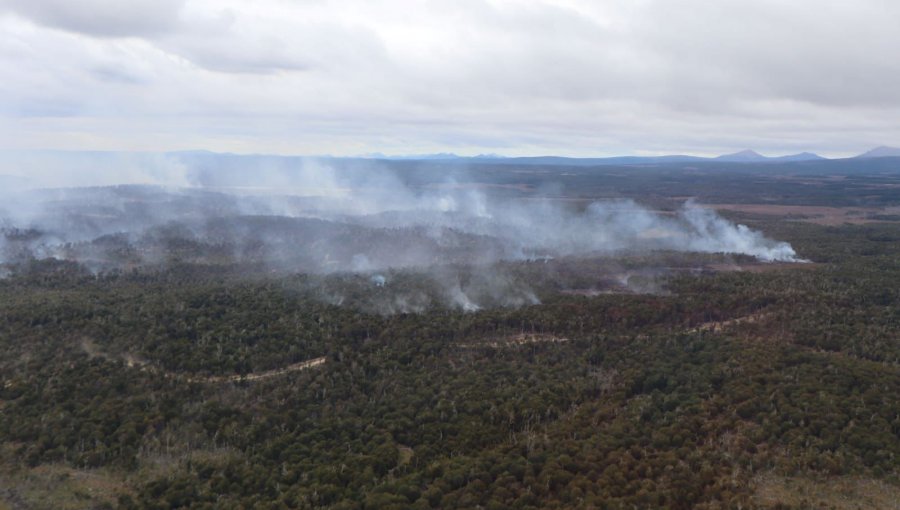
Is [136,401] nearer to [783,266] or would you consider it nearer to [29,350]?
[29,350]

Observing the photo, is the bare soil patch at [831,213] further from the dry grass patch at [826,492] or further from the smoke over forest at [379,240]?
the dry grass patch at [826,492]

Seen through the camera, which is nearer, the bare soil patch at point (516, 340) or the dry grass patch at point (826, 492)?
the dry grass patch at point (826, 492)

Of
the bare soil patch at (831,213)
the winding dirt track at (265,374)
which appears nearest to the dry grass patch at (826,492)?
the winding dirt track at (265,374)

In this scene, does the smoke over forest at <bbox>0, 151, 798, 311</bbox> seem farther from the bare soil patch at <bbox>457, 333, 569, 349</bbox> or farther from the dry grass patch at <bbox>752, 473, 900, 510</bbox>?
the dry grass patch at <bbox>752, 473, 900, 510</bbox>

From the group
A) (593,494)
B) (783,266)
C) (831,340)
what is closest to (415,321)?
(593,494)

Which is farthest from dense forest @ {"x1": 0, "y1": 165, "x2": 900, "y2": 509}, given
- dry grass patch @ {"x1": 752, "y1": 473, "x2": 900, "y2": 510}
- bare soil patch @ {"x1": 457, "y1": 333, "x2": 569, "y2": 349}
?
bare soil patch @ {"x1": 457, "y1": 333, "x2": 569, "y2": 349}

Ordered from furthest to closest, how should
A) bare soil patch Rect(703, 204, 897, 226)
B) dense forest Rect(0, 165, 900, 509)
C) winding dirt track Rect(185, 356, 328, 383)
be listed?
bare soil patch Rect(703, 204, 897, 226) → winding dirt track Rect(185, 356, 328, 383) → dense forest Rect(0, 165, 900, 509)

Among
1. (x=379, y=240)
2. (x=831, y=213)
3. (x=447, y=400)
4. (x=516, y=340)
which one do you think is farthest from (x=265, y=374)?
(x=831, y=213)

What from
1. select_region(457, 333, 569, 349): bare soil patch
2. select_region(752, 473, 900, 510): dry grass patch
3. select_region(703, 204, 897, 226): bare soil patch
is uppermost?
select_region(703, 204, 897, 226): bare soil patch
